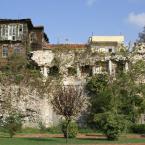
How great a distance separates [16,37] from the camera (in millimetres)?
63031

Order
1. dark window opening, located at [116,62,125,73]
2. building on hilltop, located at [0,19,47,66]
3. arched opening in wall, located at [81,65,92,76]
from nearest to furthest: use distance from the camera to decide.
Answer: dark window opening, located at [116,62,125,73], arched opening in wall, located at [81,65,92,76], building on hilltop, located at [0,19,47,66]

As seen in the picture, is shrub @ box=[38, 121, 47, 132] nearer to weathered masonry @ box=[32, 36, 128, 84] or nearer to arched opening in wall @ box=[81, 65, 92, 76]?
weathered masonry @ box=[32, 36, 128, 84]

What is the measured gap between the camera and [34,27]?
2549 inches

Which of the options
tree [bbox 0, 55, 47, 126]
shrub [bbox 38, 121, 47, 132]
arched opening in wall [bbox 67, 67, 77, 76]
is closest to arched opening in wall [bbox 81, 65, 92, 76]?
arched opening in wall [bbox 67, 67, 77, 76]

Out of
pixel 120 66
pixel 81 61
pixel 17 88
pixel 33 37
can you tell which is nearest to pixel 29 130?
pixel 17 88

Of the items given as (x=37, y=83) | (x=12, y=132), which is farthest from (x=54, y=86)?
(x=12, y=132)

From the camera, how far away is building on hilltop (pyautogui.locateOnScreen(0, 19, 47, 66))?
204 ft

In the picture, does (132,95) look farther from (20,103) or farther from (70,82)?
(20,103)

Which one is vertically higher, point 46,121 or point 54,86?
point 54,86

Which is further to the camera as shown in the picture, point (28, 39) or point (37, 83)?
point (28, 39)

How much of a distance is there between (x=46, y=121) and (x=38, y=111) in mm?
1368

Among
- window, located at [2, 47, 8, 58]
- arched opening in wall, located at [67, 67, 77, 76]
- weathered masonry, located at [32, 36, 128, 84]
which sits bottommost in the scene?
arched opening in wall, located at [67, 67, 77, 76]

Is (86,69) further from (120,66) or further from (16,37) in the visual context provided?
(16,37)

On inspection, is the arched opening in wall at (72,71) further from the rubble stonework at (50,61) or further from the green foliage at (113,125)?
the green foliage at (113,125)
